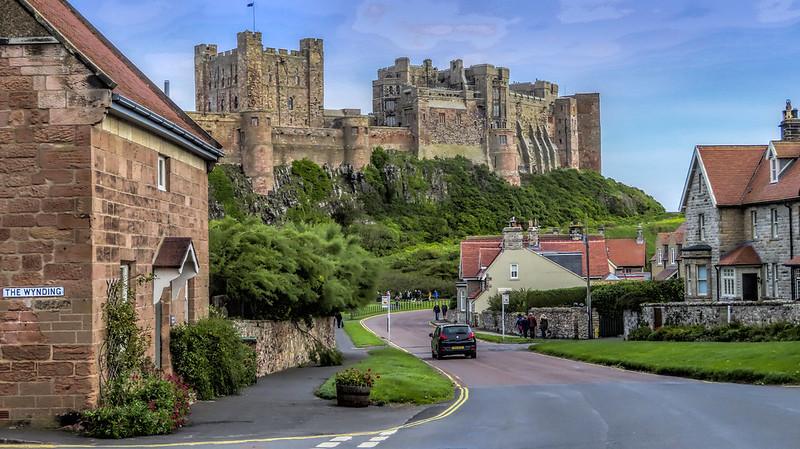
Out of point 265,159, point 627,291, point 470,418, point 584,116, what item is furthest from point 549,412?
point 584,116

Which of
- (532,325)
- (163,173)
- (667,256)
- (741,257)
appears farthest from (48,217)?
(667,256)

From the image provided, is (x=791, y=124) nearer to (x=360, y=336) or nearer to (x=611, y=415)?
(x=360, y=336)

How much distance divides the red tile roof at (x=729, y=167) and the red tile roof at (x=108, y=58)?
2782 centimetres

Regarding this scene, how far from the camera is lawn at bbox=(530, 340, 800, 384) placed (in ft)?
89.4

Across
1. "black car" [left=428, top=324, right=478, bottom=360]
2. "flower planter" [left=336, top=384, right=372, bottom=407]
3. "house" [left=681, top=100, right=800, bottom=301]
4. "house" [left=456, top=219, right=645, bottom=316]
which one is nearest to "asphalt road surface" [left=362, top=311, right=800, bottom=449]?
"flower planter" [left=336, top=384, right=372, bottom=407]

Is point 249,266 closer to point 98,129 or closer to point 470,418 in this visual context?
point 470,418

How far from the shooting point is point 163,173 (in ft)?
67.2

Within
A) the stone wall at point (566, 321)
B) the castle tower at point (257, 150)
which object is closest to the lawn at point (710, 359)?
the stone wall at point (566, 321)

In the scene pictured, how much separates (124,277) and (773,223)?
3285 cm

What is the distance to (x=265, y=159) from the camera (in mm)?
123500

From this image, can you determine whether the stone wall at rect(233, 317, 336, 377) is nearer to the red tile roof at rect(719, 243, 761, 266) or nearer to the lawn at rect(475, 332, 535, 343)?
the red tile roof at rect(719, 243, 761, 266)

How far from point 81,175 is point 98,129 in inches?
29.6

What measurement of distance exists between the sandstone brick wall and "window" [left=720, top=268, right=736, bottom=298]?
35.4m

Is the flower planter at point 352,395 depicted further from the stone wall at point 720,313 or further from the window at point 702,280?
the window at point 702,280
